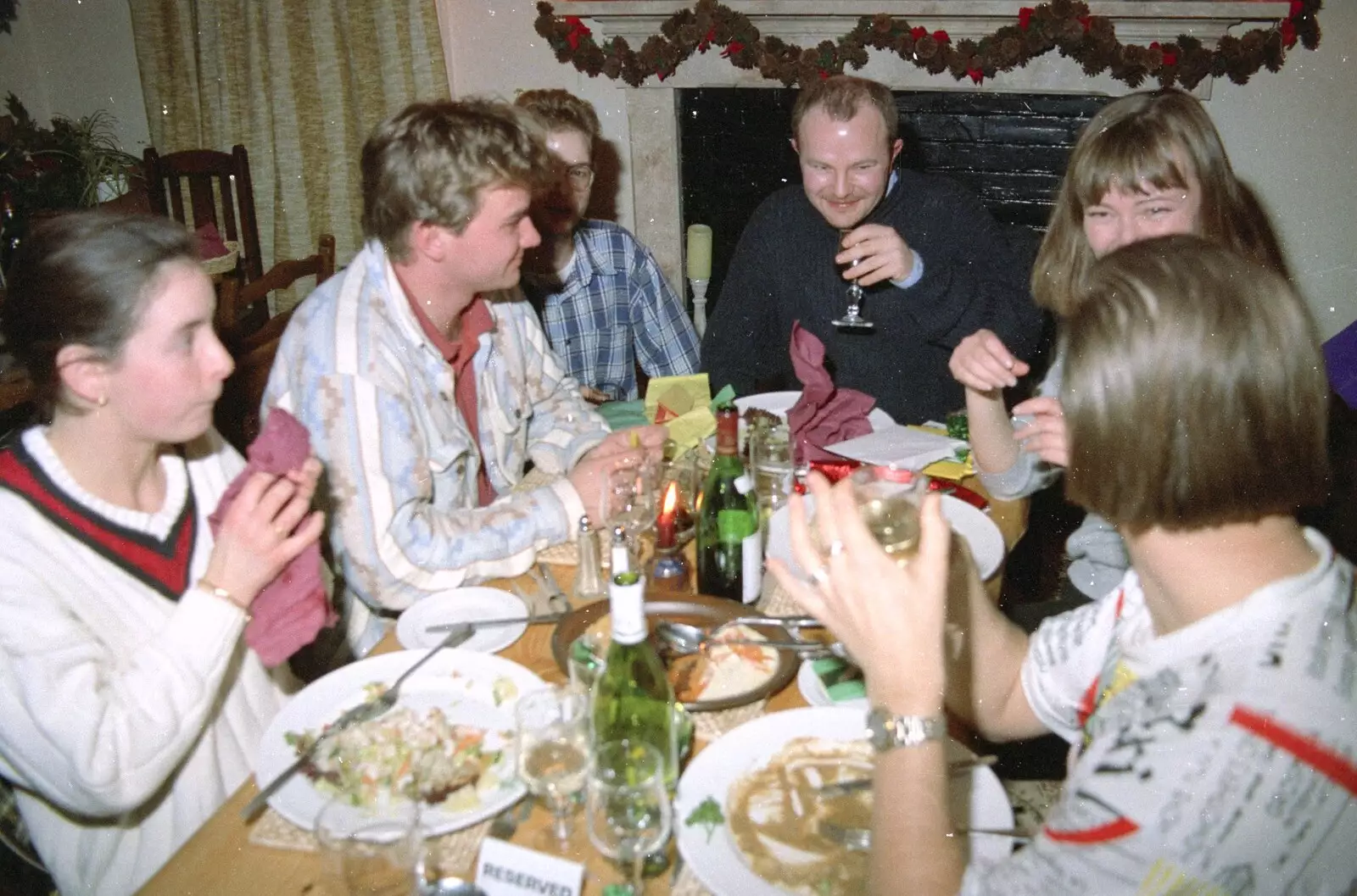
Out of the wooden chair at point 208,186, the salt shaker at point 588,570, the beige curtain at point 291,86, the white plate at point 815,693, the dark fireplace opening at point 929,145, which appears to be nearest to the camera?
the white plate at point 815,693

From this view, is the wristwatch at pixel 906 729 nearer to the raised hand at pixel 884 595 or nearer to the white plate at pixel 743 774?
the raised hand at pixel 884 595

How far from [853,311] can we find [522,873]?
77.2 inches

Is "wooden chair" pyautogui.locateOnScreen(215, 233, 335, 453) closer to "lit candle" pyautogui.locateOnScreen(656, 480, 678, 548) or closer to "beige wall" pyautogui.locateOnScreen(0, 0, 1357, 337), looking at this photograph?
"lit candle" pyautogui.locateOnScreen(656, 480, 678, 548)

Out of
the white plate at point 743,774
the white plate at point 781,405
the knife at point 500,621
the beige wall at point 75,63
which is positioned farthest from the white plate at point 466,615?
the beige wall at point 75,63

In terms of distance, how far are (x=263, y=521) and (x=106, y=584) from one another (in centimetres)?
22

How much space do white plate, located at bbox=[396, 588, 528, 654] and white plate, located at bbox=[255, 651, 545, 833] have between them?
0.05 m

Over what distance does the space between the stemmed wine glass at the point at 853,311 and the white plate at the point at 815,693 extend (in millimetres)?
1376

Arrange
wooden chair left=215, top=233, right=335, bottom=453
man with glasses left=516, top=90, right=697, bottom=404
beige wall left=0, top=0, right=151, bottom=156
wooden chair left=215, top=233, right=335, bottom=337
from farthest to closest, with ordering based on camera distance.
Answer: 1. beige wall left=0, top=0, right=151, bottom=156
2. man with glasses left=516, top=90, right=697, bottom=404
3. wooden chair left=215, top=233, right=335, bottom=337
4. wooden chair left=215, top=233, right=335, bottom=453

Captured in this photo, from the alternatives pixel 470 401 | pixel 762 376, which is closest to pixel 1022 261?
pixel 762 376

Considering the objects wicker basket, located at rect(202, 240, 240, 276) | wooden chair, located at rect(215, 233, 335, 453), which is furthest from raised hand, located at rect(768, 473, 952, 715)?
wicker basket, located at rect(202, 240, 240, 276)

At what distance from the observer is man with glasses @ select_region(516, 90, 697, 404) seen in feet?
9.96

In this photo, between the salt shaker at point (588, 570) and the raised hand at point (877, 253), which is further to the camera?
the raised hand at point (877, 253)

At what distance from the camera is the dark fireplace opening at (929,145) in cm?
432

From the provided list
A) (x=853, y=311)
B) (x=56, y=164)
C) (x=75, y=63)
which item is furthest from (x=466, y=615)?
(x=75, y=63)
